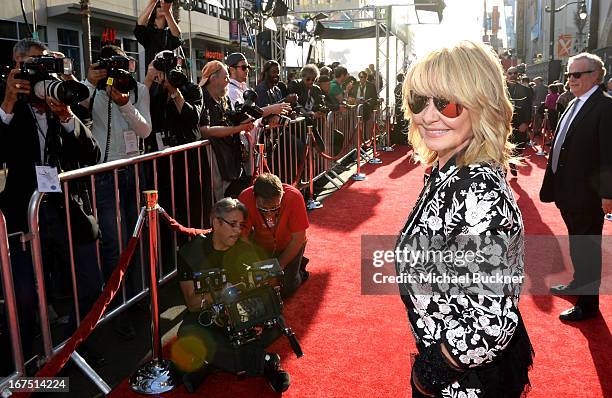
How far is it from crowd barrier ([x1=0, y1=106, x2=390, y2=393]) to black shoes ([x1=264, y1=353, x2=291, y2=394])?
2.78 feet

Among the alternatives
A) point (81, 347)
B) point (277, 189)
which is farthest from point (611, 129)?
point (81, 347)

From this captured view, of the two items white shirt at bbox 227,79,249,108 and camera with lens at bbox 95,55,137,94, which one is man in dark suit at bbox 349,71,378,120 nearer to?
white shirt at bbox 227,79,249,108

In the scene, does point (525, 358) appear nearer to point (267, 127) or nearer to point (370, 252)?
point (370, 252)

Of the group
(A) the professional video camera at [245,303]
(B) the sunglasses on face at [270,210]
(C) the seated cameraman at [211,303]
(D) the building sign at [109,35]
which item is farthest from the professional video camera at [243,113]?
(D) the building sign at [109,35]

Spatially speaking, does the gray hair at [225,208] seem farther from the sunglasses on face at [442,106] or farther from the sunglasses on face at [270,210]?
the sunglasses on face at [442,106]

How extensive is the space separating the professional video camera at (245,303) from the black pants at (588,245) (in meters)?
2.29

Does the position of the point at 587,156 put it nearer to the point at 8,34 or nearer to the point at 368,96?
the point at 368,96

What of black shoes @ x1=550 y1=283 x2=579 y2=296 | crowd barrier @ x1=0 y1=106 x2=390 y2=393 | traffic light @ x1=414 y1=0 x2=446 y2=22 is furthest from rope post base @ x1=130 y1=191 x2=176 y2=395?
traffic light @ x1=414 y1=0 x2=446 y2=22

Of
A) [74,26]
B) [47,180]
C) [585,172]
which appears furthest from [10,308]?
[74,26]

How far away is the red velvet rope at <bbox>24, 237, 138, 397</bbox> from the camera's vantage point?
2.64 meters

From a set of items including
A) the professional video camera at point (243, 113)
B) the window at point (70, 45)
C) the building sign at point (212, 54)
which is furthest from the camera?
the building sign at point (212, 54)

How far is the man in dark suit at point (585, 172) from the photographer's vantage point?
12.9 ft

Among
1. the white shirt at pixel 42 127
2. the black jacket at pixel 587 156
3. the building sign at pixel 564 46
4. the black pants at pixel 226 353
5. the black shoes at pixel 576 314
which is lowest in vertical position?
the black shoes at pixel 576 314

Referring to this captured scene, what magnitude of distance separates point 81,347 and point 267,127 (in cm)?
356
